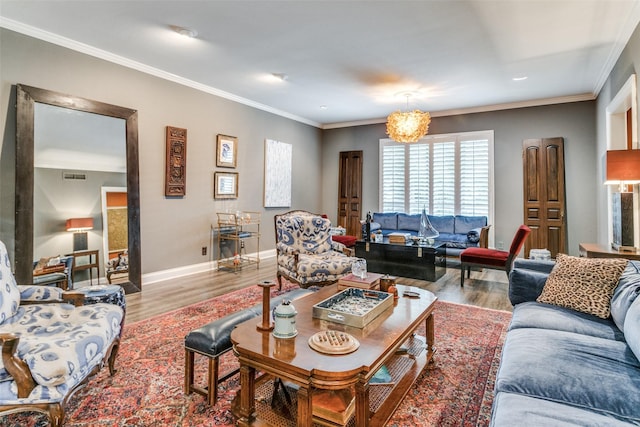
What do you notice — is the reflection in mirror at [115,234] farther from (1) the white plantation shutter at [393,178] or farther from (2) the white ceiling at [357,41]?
(1) the white plantation shutter at [393,178]

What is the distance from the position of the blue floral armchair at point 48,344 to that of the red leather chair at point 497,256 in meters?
4.08

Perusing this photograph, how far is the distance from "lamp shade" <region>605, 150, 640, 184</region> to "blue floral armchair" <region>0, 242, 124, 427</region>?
164 inches

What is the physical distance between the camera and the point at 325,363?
1446 millimetres

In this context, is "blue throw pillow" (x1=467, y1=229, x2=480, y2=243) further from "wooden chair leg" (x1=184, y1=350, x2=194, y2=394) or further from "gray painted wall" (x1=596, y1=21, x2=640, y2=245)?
"wooden chair leg" (x1=184, y1=350, x2=194, y2=394)

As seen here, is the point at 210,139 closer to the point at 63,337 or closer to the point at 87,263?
the point at 87,263

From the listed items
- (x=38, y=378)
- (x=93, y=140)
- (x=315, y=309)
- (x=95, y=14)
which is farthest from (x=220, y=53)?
(x=38, y=378)

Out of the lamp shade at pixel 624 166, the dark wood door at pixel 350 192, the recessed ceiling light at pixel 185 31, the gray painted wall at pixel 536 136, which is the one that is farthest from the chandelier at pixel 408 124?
the recessed ceiling light at pixel 185 31

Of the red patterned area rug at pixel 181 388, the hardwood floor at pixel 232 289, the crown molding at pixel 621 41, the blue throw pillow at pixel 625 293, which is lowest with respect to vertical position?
the red patterned area rug at pixel 181 388

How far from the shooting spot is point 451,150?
6465mm

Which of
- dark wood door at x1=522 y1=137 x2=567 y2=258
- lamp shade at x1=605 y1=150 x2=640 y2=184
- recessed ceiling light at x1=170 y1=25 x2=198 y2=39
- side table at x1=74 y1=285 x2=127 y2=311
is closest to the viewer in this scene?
side table at x1=74 y1=285 x2=127 y2=311

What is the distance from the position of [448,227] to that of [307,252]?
319 cm

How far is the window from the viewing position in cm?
620

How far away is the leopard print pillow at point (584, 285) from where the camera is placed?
2.08m

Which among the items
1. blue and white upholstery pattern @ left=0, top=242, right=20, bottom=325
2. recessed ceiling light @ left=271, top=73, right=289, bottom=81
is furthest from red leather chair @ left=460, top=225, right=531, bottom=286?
blue and white upholstery pattern @ left=0, top=242, right=20, bottom=325
